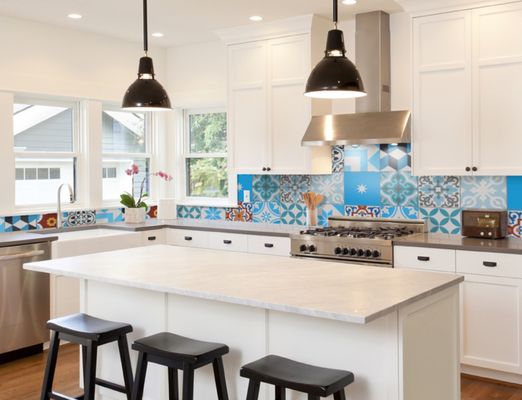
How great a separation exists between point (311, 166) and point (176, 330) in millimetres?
2406

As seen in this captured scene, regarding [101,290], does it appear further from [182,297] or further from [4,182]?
[4,182]

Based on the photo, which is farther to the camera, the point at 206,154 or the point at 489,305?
the point at 206,154

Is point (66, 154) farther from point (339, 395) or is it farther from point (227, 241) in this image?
point (339, 395)

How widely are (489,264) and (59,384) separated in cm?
298

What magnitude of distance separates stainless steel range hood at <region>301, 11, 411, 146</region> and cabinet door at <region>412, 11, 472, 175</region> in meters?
0.28

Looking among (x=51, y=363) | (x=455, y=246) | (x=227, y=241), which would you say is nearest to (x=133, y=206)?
(x=227, y=241)

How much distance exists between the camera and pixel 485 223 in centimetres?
439

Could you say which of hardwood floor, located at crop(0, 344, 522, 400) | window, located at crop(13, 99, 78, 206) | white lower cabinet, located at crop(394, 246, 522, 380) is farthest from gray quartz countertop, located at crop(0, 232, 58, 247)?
white lower cabinet, located at crop(394, 246, 522, 380)

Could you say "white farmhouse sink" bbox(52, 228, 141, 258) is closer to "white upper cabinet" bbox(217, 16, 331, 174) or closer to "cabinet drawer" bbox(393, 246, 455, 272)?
"white upper cabinet" bbox(217, 16, 331, 174)

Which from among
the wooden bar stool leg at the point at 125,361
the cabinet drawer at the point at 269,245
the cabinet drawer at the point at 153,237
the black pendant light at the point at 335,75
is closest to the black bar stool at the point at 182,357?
the wooden bar stool leg at the point at 125,361

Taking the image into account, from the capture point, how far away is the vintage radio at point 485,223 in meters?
4.34

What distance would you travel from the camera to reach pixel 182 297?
10.3 ft

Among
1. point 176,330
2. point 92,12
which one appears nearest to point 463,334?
point 176,330

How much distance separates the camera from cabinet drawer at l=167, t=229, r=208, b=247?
5652 millimetres
